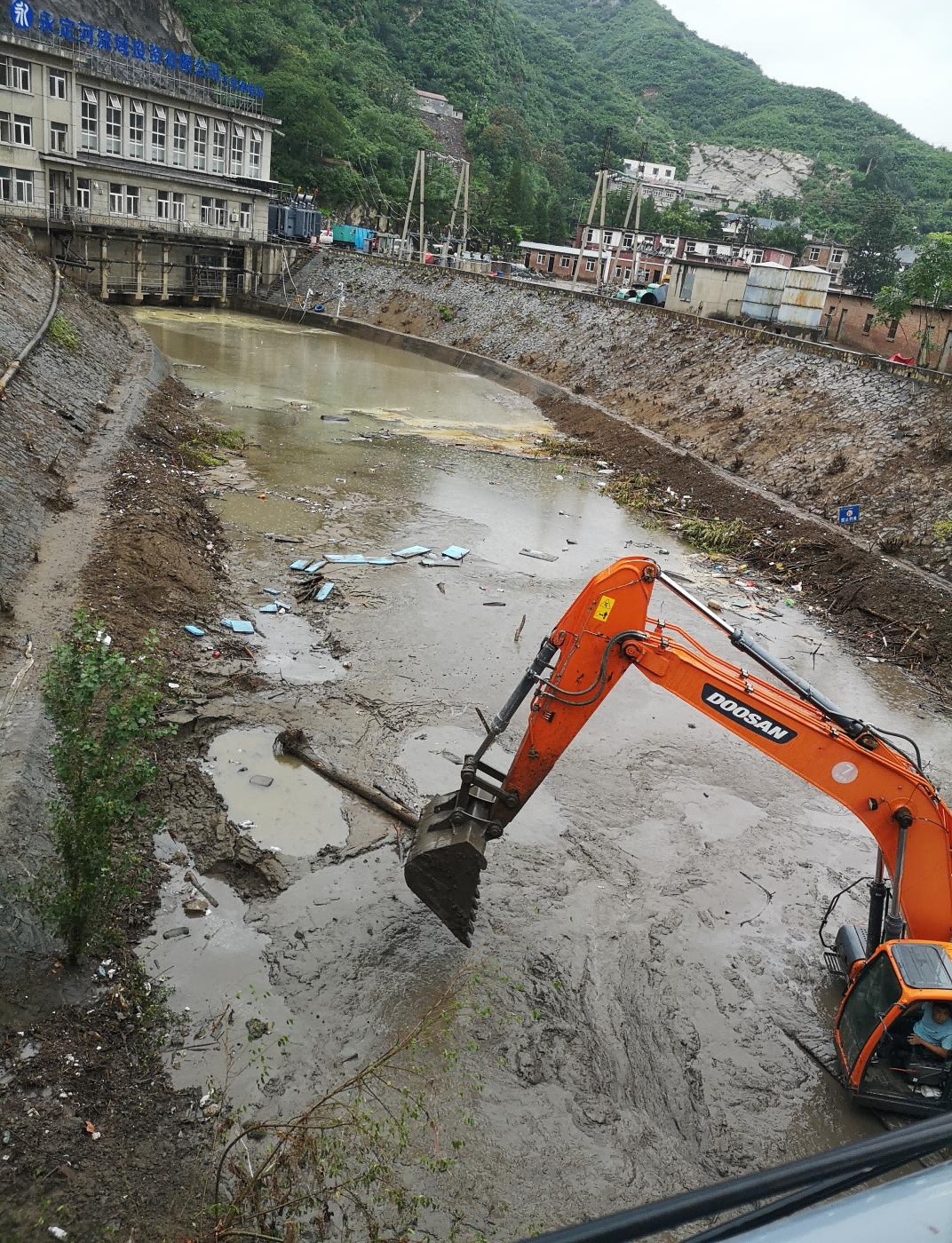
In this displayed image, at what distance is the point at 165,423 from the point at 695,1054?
18558 millimetres

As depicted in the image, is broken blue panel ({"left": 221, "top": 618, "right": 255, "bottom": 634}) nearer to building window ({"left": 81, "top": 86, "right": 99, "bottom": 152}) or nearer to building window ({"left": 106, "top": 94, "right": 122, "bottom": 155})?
building window ({"left": 81, "top": 86, "right": 99, "bottom": 152})

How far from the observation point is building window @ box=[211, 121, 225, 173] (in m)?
48.7

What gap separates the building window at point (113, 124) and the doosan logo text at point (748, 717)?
155ft

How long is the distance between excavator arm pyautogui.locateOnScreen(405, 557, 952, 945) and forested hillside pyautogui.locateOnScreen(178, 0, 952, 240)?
225ft

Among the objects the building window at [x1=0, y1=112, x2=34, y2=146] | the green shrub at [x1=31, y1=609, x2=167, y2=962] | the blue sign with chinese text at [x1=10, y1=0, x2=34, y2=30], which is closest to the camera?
the green shrub at [x1=31, y1=609, x2=167, y2=962]

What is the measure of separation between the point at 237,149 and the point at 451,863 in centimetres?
5398

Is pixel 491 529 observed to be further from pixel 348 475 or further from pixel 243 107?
pixel 243 107

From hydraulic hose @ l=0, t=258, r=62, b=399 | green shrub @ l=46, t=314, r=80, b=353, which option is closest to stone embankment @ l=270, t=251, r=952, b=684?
hydraulic hose @ l=0, t=258, r=62, b=399

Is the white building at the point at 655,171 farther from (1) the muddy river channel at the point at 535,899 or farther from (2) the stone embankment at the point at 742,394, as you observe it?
(1) the muddy river channel at the point at 535,899

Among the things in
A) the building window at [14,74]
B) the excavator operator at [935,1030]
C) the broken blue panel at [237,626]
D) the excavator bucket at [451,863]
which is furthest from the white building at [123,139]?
the excavator operator at [935,1030]

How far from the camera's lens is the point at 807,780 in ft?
20.9

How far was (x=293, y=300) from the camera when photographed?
4853cm

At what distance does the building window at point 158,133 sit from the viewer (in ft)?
148

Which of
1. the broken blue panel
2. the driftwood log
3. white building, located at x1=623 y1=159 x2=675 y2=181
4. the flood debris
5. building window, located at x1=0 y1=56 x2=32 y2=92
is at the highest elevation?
white building, located at x1=623 y1=159 x2=675 y2=181
